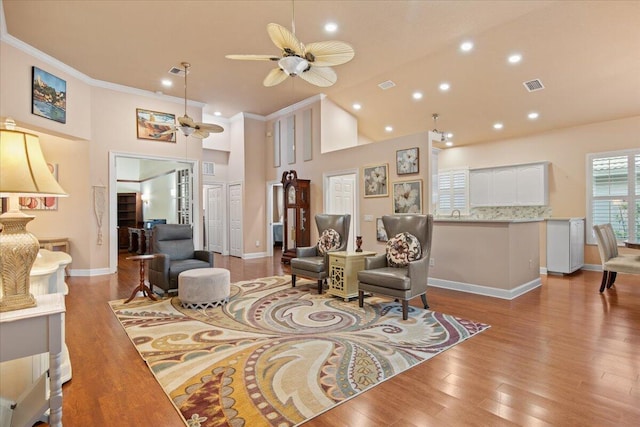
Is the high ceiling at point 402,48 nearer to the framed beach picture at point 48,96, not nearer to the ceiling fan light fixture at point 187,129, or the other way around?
the framed beach picture at point 48,96

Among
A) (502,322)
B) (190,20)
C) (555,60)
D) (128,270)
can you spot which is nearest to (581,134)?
(555,60)

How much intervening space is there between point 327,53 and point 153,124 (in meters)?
5.66

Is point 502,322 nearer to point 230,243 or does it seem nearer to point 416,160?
point 416,160

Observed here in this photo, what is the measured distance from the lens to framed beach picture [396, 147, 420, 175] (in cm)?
556

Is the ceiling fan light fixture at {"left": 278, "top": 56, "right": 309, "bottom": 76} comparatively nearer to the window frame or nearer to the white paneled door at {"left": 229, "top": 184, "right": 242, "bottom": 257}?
the white paneled door at {"left": 229, "top": 184, "right": 242, "bottom": 257}

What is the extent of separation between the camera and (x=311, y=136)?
7.65 m

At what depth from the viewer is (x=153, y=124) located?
23.2 feet

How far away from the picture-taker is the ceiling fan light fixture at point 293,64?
2789 millimetres

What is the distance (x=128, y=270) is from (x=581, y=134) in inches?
385

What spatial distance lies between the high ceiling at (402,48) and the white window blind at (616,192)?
0.84 meters

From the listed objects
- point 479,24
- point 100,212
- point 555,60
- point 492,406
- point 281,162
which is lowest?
point 492,406

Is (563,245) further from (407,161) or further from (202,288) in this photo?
(202,288)

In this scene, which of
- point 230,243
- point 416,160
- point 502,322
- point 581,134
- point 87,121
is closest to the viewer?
point 502,322

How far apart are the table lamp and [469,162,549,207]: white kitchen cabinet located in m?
8.13
